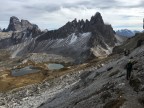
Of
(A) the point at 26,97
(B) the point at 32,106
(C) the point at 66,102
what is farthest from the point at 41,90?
(C) the point at 66,102

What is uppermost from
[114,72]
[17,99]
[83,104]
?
[114,72]

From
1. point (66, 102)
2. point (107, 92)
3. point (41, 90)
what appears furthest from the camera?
point (41, 90)

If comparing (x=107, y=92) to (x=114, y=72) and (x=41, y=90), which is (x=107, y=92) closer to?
→ (x=114, y=72)

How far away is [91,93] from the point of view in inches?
2264

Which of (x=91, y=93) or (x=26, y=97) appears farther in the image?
(x=26, y=97)

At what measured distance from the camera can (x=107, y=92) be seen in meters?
50.4

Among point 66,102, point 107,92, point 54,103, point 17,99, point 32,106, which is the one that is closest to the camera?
point 107,92

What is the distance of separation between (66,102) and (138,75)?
16439 millimetres

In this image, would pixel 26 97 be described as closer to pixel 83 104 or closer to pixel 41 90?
pixel 41 90

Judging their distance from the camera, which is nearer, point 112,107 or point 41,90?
point 112,107

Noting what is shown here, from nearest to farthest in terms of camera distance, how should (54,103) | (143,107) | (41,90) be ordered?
(143,107), (54,103), (41,90)

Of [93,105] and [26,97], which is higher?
[93,105]

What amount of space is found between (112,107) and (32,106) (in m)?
36.5

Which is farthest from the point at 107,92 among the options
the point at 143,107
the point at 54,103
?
the point at 54,103
